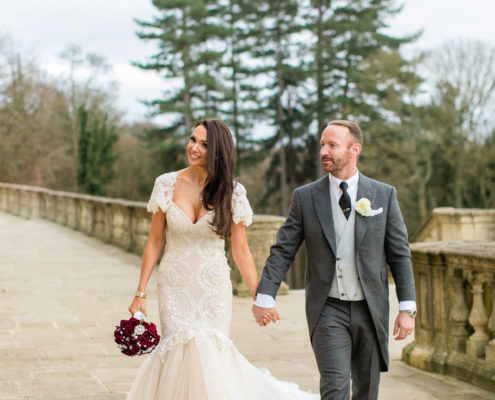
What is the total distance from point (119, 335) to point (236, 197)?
→ 0.93 m

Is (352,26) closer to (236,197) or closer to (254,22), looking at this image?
(254,22)

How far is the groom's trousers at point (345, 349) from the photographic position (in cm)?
350

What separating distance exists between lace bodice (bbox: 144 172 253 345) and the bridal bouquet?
95 mm

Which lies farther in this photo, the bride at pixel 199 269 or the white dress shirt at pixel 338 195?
the bride at pixel 199 269

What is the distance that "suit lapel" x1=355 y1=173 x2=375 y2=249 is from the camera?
359 centimetres

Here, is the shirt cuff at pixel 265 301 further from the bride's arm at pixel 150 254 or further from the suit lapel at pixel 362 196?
the bride's arm at pixel 150 254

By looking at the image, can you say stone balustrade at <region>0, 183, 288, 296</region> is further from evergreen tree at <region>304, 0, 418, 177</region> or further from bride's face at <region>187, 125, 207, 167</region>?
evergreen tree at <region>304, 0, 418, 177</region>

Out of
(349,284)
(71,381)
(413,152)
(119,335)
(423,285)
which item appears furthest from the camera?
(413,152)

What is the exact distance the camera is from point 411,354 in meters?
6.10

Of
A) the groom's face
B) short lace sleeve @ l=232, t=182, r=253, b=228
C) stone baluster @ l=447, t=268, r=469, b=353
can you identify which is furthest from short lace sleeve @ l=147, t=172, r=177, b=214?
stone baluster @ l=447, t=268, r=469, b=353

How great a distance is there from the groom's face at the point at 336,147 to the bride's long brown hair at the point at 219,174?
571 millimetres

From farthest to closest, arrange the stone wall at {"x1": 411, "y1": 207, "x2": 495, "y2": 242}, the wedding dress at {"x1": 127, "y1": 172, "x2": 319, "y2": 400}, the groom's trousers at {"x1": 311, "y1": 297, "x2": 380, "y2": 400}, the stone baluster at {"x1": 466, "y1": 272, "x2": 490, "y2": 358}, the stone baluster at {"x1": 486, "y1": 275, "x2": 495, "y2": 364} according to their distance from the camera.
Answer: the stone wall at {"x1": 411, "y1": 207, "x2": 495, "y2": 242} → the stone baluster at {"x1": 466, "y1": 272, "x2": 490, "y2": 358} → the stone baluster at {"x1": 486, "y1": 275, "x2": 495, "y2": 364} → the wedding dress at {"x1": 127, "y1": 172, "x2": 319, "y2": 400} → the groom's trousers at {"x1": 311, "y1": 297, "x2": 380, "y2": 400}

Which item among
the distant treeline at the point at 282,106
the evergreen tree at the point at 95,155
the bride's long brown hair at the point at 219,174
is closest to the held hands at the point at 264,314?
the bride's long brown hair at the point at 219,174

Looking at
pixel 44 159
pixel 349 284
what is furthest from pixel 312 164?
pixel 349 284
